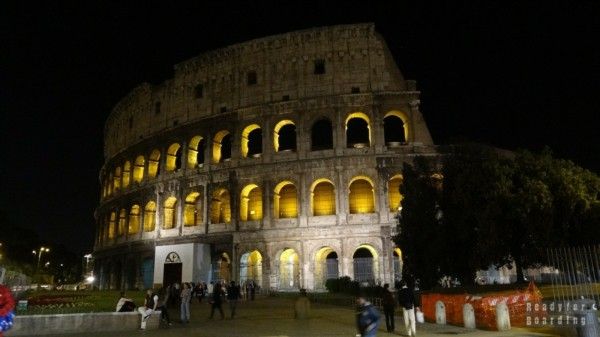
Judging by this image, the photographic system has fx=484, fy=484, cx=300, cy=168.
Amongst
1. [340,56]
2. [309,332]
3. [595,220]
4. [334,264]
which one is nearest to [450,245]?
[595,220]

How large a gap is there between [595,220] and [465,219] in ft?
15.6

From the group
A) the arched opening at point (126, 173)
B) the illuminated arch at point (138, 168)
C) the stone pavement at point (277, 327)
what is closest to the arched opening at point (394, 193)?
the stone pavement at point (277, 327)

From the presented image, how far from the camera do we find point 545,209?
17234 mm

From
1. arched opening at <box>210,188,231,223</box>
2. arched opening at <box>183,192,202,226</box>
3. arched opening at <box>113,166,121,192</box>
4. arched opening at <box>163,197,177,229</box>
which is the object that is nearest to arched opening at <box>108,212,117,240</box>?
arched opening at <box>113,166,121,192</box>

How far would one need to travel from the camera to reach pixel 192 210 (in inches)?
1310

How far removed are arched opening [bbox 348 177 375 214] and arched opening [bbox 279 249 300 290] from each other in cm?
474

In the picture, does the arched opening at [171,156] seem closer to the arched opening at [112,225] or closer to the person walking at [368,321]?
the arched opening at [112,225]

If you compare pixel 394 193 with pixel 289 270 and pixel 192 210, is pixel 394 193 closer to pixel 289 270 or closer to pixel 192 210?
pixel 289 270

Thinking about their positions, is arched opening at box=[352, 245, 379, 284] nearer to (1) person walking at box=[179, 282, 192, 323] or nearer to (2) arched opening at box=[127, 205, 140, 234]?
(1) person walking at box=[179, 282, 192, 323]

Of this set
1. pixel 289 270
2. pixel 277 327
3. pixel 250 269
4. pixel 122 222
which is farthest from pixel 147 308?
pixel 122 222

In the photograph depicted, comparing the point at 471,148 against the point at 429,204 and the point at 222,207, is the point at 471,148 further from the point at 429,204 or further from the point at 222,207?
the point at 222,207

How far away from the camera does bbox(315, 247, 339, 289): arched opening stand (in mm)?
28216

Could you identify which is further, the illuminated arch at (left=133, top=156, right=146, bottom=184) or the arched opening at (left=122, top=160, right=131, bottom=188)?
the arched opening at (left=122, top=160, right=131, bottom=188)

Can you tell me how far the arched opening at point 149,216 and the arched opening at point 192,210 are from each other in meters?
3.69
